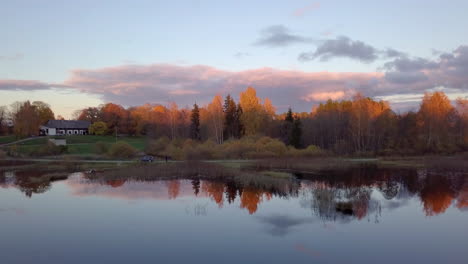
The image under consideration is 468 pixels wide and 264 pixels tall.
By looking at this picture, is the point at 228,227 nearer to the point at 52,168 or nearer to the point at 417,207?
the point at 417,207

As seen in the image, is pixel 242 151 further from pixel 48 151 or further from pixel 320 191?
pixel 48 151

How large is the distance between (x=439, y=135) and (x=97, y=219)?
5653 cm

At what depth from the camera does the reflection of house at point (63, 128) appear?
3661 inches

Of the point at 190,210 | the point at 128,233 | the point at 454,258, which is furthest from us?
the point at 190,210

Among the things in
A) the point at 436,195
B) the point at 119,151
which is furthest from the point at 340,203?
the point at 119,151

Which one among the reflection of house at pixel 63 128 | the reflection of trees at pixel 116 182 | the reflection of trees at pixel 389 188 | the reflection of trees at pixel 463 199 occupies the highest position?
the reflection of house at pixel 63 128

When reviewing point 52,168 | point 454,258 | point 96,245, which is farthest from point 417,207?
point 52,168

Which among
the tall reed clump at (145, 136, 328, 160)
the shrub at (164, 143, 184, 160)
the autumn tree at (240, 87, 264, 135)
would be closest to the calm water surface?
the tall reed clump at (145, 136, 328, 160)

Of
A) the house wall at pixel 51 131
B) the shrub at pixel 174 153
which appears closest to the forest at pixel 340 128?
the shrub at pixel 174 153

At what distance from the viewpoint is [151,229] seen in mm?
16812

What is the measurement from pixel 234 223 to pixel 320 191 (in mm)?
7457

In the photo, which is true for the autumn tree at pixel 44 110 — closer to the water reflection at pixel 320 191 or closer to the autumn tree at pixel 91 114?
the autumn tree at pixel 91 114

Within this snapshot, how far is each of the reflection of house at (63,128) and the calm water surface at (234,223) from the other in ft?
235

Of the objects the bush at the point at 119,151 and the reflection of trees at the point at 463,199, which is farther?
the bush at the point at 119,151
